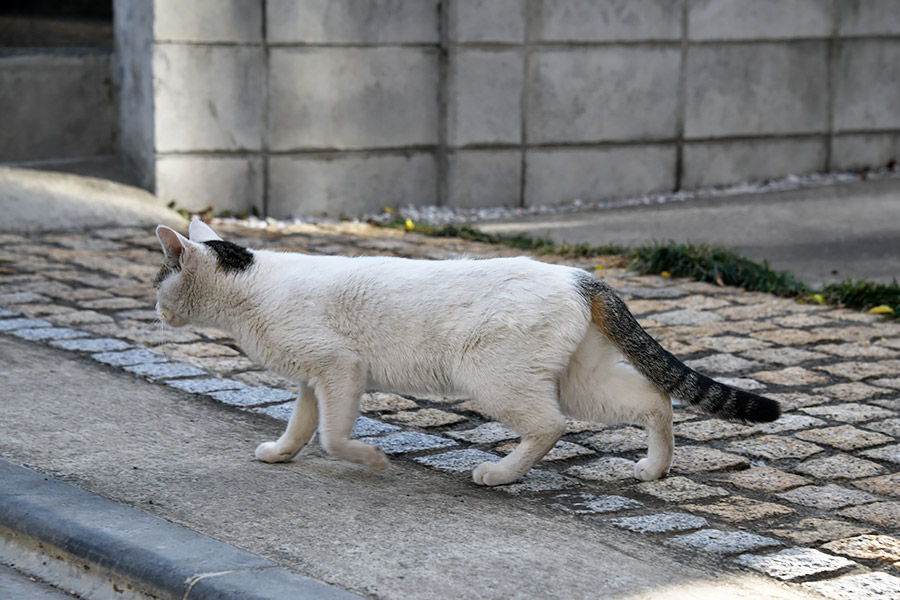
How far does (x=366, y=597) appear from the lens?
118 inches

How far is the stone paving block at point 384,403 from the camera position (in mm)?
4898

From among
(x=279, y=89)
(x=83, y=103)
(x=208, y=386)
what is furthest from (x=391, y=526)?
(x=83, y=103)

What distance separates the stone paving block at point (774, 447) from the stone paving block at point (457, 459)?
3.06 ft

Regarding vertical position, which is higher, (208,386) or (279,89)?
(279,89)

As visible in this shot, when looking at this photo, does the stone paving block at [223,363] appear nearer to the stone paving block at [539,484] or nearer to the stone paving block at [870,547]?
the stone paving block at [539,484]

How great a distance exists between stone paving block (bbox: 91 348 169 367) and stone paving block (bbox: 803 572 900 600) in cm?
328

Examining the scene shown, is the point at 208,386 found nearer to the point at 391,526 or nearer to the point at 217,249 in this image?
the point at 217,249

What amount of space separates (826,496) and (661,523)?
656mm

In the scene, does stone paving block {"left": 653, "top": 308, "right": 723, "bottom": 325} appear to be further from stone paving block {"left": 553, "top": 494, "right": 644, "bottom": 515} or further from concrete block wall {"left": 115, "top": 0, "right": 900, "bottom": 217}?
concrete block wall {"left": 115, "top": 0, "right": 900, "bottom": 217}

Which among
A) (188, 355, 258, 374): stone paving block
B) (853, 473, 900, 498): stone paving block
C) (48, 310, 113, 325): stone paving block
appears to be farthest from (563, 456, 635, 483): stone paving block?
(48, 310, 113, 325): stone paving block

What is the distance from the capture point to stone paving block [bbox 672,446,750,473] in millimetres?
4156

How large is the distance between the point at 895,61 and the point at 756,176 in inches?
69.4

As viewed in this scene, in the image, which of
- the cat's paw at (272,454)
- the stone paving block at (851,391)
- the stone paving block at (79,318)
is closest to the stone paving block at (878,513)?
the stone paving block at (851,391)

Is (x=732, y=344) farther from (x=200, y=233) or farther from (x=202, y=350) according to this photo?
(x=200, y=233)
